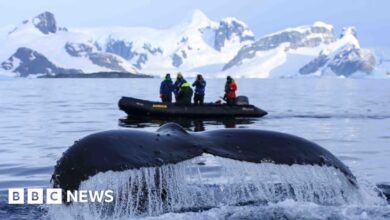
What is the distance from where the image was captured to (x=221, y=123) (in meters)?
23.6

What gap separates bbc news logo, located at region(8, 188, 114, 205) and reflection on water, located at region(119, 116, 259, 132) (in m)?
12.6

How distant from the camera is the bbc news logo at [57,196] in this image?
410cm

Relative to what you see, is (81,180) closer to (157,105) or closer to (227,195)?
(227,195)

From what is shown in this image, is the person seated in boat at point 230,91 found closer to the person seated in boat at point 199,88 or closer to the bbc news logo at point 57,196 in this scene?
the person seated in boat at point 199,88

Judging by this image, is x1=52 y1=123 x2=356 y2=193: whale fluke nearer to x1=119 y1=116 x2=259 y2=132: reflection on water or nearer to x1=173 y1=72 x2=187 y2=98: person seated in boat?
x1=119 y1=116 x2=259 y2=132: reflection on water

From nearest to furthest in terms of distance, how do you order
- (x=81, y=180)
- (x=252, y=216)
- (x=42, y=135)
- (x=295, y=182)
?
(x=81, y=180) → (x=295, y=182) → (x=252, y=216) → (x=42, y=135)

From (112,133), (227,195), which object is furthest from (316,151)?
(227,195)

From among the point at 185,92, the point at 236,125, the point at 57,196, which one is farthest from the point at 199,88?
the point at 57,196

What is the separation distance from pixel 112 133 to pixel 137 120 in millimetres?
20641

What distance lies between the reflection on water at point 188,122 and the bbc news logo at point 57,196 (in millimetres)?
12649

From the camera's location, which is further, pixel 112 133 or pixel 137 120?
pixel 137 120

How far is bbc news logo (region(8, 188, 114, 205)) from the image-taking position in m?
4.10

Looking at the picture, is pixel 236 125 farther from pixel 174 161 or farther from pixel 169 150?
pixel 174 161

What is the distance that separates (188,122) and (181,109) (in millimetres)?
1571
